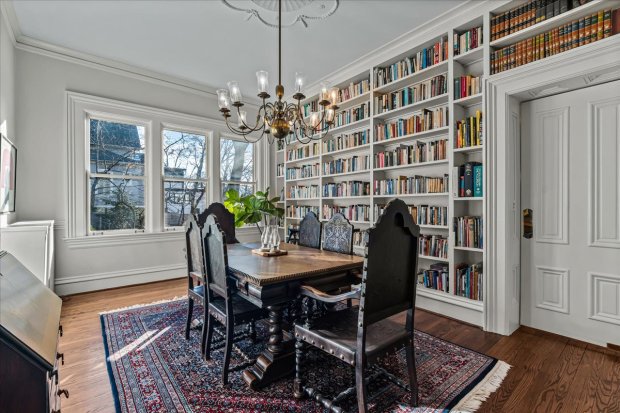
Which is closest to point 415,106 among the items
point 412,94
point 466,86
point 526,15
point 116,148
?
point 412,94

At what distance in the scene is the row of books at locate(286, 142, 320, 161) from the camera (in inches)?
188

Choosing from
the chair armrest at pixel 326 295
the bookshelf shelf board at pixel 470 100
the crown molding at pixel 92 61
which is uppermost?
the crown molding at pixel 92 61

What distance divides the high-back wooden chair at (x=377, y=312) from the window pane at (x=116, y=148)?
3.59 m

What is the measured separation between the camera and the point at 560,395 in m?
1.82

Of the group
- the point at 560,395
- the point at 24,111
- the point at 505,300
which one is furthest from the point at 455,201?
the point at 24,111

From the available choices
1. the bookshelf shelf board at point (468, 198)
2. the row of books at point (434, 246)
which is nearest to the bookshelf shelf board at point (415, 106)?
the bookshelf shelf board at point (468, 198)

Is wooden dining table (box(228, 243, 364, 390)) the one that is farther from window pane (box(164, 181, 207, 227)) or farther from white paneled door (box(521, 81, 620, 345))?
window pane (box(164, 181, 207, 227))

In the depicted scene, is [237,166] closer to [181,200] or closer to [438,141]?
[181,200]

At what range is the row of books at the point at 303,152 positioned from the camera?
4.78 metres

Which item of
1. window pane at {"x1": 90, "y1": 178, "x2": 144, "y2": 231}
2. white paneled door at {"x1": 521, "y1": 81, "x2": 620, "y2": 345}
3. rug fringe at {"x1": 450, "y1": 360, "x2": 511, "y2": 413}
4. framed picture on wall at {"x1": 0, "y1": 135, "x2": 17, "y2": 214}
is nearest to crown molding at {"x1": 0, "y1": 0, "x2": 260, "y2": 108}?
framed picture on wall at {"x1": 0, "y1": 135, "x2": 17, "y2": 214}

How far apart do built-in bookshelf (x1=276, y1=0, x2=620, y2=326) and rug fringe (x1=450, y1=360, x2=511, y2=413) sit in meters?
0.79

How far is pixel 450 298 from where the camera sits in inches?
121

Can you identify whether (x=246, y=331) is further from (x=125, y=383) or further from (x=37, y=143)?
(x=37, y=143)

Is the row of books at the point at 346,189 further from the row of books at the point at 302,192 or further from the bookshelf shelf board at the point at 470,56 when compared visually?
the bookshelf shelf board at the point at 470,56
